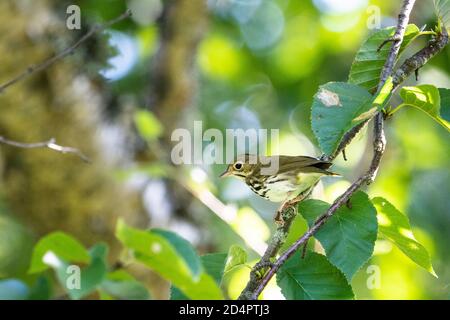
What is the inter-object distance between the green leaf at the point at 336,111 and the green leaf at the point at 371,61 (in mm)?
198

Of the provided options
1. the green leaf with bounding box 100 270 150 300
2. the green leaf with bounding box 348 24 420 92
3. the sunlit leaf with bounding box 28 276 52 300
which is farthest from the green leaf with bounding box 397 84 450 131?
the sunlit leaf with bounding box 28 276 52 300

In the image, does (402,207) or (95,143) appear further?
(402,207)

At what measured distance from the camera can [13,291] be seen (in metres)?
1.62

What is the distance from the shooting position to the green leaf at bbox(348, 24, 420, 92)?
1.65 m

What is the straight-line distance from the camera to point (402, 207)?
4.55 m

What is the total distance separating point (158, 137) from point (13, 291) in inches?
92.0

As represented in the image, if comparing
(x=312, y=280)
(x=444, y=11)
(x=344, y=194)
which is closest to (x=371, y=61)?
(x=444, y=11)

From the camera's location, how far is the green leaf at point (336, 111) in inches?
55.5

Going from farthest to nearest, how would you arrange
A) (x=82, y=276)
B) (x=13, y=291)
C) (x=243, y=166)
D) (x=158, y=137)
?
(x=158, y=137) < (x=243, y=166) < (x=13, y=291) < (x=82, y=276)

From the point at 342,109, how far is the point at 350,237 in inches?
10.8

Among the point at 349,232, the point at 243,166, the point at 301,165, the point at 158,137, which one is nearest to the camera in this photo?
the point at 349,232

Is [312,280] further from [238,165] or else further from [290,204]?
[238,165]

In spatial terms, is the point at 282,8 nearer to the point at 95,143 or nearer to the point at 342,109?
the point at 95,143
